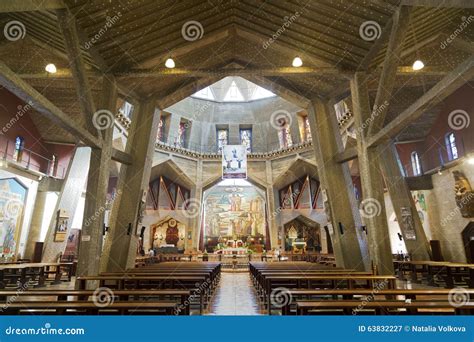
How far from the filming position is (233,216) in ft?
80.9

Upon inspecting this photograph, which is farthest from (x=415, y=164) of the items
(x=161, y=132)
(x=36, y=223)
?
(x=36, y=223)

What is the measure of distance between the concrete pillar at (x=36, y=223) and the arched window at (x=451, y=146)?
17014 mm

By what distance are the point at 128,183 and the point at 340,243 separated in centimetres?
728

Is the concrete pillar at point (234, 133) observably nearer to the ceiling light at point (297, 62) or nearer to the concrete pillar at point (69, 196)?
the concrete pillar at point (69, 196)

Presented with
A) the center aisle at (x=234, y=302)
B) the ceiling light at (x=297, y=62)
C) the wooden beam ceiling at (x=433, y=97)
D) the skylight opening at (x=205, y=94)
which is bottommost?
the center aisle at (x=234, y=302)

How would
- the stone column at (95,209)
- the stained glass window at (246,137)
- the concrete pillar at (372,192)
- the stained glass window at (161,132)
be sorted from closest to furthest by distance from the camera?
the stone column at (95,209) → the concrete pillar at (372,192) → the stained glass window at (161,132) → the stained glass window at (246,137)

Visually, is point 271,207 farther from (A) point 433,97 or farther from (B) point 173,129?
(A) point 433,97

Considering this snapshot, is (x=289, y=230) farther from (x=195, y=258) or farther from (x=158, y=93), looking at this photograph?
(x=158, y=93)

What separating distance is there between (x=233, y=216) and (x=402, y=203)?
14.6 meters

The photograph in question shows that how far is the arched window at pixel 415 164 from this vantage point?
14.3 m

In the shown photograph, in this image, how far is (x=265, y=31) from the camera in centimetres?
934

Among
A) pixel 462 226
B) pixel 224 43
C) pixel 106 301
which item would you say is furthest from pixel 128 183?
pixel 462 226

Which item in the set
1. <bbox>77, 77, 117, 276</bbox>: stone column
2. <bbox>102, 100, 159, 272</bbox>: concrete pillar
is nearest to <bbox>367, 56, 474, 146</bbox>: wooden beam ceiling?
<bbox>102, 100, 159, 272</bbox>: concrete pillar

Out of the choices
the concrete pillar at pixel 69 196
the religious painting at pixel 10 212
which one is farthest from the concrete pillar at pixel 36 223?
the concrete pillar at pixel 69 196
